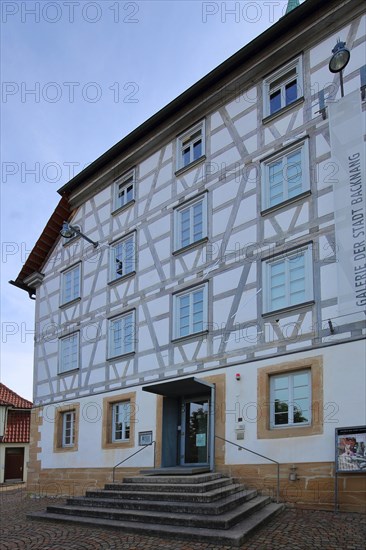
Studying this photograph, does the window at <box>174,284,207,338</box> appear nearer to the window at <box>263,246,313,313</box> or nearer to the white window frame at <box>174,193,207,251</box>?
the white window frame at <box>174,193,207,251</box>

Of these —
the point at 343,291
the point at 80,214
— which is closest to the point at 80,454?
the point at 80,214

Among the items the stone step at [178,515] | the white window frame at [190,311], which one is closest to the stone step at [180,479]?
the stone step at [178,515]

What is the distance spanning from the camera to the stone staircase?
349 inches

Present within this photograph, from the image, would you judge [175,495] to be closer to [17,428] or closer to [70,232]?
[70,232]

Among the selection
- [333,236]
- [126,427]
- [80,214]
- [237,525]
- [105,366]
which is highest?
[80,214]

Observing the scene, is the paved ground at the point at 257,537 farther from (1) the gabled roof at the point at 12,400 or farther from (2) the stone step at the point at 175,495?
(1) the gabled roof at the point at 12,400

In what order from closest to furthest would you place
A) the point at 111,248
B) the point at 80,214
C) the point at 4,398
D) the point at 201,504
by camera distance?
the point at 201,504, the point at 111,248, the point at 80,214, the point at 4,398

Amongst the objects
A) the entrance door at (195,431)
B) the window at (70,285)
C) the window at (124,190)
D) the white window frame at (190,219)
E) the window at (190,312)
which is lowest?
the entrance door at (195,431)

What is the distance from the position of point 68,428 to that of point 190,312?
271 inches

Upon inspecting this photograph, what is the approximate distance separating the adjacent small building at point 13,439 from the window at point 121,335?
14688mm

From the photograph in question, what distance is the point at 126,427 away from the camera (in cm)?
1597

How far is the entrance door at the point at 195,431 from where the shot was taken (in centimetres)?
1380

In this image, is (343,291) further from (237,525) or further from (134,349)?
(134,349)

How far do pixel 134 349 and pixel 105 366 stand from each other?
1.57 metres
